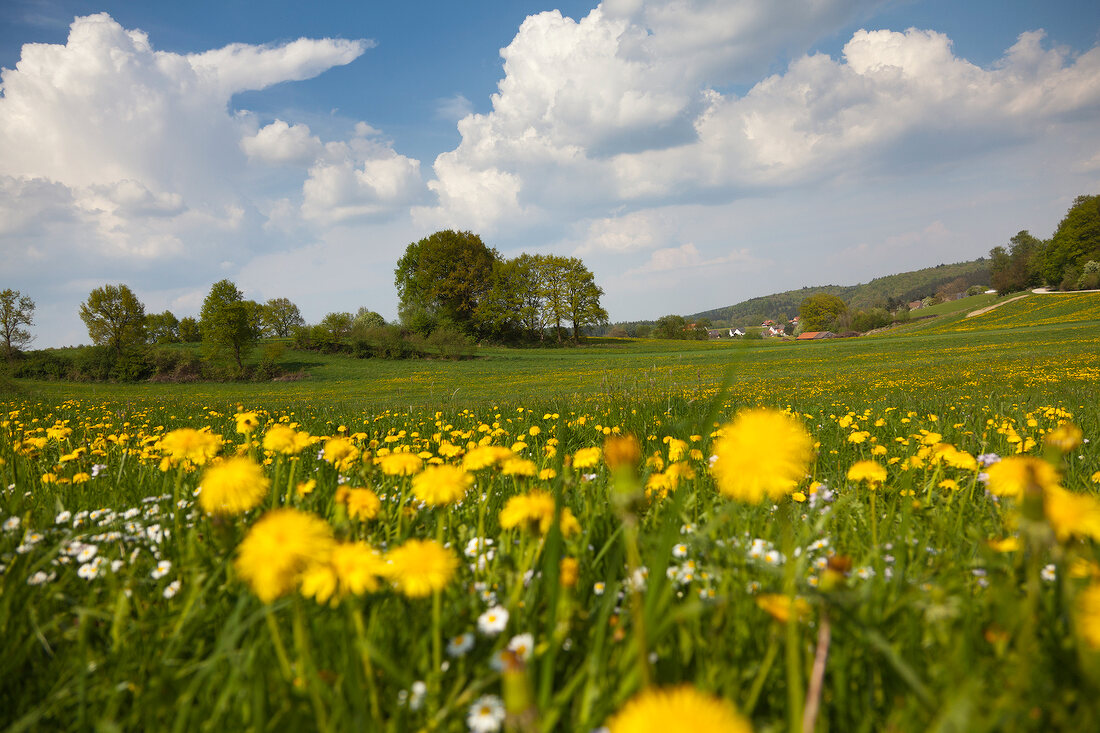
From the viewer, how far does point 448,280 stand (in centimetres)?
5994

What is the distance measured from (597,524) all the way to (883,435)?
12.9ft

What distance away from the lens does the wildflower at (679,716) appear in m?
0.69

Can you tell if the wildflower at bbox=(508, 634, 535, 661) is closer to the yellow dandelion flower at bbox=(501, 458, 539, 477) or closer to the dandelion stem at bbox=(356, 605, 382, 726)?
the dandelion stem at bbox=(356, 605, 382, 726)

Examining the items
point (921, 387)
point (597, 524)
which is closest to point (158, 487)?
point (597, 524)

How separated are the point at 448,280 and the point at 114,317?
3048 cm

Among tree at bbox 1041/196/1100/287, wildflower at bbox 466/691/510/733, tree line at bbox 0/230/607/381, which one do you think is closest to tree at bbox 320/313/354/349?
tree line at bbox 0/230/607/381

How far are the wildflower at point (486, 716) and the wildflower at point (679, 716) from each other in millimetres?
350

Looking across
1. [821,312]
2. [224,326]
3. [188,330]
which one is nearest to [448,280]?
[224,326]

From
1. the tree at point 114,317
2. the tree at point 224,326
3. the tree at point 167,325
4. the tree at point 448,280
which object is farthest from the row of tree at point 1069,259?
the tree at point 167,325

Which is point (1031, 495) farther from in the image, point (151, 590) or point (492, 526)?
point (151, 590)

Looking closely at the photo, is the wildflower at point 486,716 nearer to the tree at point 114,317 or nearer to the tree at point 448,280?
the tree at point 114,317

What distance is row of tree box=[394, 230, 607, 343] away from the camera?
5856 centimetres

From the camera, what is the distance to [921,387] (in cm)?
1071

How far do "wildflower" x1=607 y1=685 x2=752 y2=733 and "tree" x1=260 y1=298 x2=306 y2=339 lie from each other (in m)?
87.0
